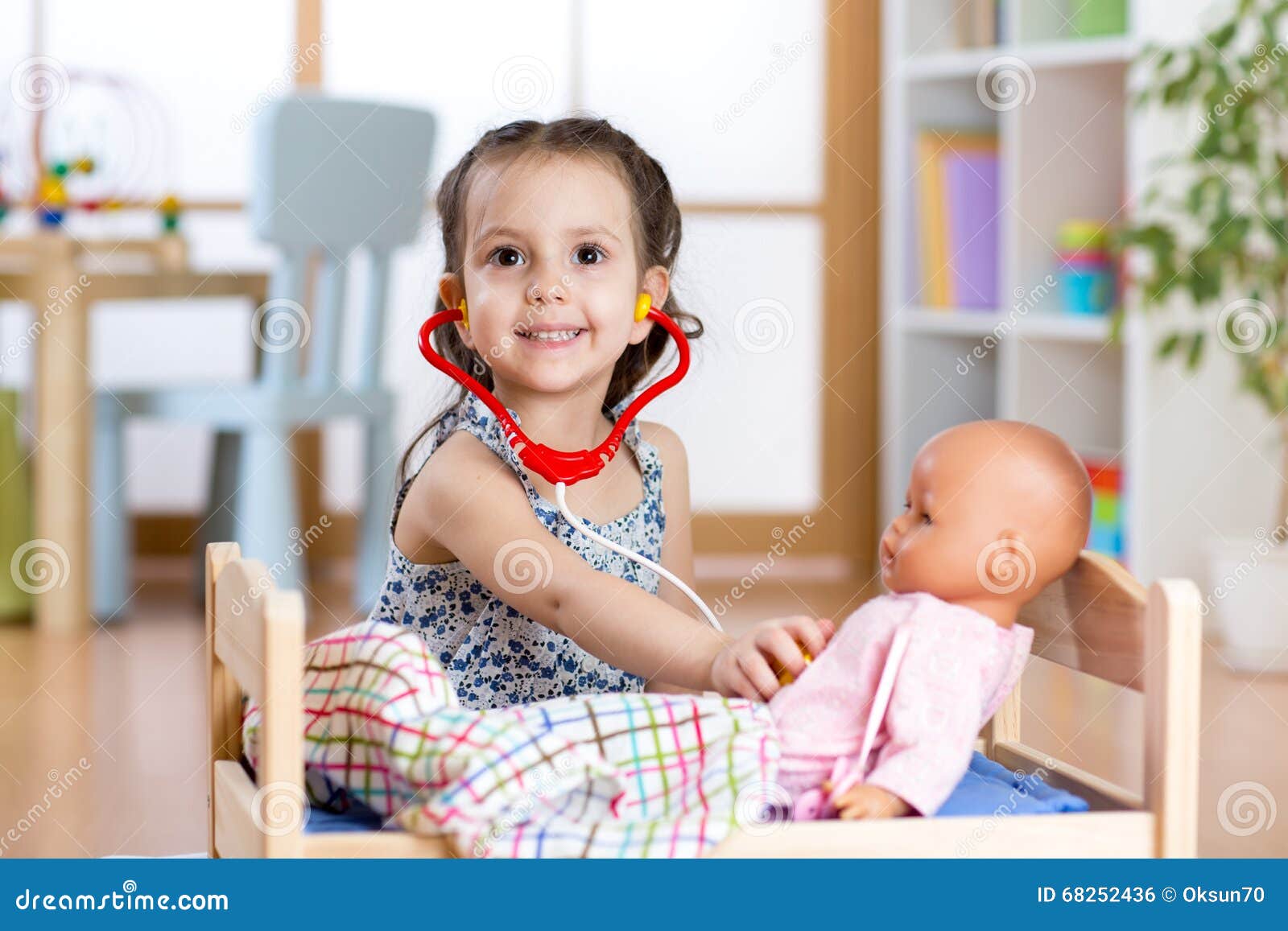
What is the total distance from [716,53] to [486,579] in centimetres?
257

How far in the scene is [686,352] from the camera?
127 centimetres

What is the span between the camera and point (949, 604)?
1.02 metres

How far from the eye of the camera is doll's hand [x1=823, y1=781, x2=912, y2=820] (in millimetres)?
953

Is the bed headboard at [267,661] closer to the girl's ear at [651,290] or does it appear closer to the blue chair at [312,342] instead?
the girl's ear at [651,290]

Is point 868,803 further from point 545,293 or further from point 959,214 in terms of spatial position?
point 959,214

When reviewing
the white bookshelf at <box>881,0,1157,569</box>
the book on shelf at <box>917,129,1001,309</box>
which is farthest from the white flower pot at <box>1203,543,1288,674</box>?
the book on shelf at <box>917,129,1001,309</box>

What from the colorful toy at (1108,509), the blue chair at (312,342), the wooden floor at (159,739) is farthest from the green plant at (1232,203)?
the blue chair at (312,342)

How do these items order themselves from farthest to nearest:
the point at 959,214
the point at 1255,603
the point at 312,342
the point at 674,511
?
the point at 959,214 → the point at 312,342 → the point at 1255,603 → the point at 674,511

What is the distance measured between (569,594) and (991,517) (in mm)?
303

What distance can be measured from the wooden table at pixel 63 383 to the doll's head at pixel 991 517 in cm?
227

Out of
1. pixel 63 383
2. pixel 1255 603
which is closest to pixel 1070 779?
pixel 1255 603

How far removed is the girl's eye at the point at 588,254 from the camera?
1.26m

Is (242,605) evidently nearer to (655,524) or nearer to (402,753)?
(402,753)

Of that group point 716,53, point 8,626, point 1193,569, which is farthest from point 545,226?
point 716,53
